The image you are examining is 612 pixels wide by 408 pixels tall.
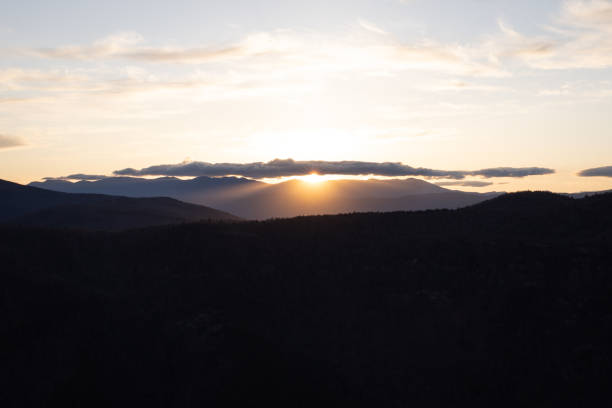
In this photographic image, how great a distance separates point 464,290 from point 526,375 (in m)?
7.41

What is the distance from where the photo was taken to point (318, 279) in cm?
A: 3100

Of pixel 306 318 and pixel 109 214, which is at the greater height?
pixel 109 214

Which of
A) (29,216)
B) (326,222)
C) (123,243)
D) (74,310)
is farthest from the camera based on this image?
(29,216)

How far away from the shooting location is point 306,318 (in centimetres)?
2662

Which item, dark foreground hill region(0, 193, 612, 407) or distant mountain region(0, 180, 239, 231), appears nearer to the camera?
dark foreground hill region(0, 193, 612, 407)

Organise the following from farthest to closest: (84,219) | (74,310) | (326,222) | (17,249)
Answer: (84,219)
(326,222)
(17,249)
(74,310)

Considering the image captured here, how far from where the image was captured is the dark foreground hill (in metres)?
21.1

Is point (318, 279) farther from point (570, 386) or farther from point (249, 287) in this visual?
point (570, 386)

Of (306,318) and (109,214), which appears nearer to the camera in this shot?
(306,318)

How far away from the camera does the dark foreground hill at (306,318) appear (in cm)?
2111

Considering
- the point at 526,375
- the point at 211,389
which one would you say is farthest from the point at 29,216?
the point at 526,375

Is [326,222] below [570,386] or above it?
above

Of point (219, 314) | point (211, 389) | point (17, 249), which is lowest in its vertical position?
point (211, 389)

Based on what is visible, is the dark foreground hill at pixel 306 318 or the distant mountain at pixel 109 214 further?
the distant mountain at pixel 109 214
